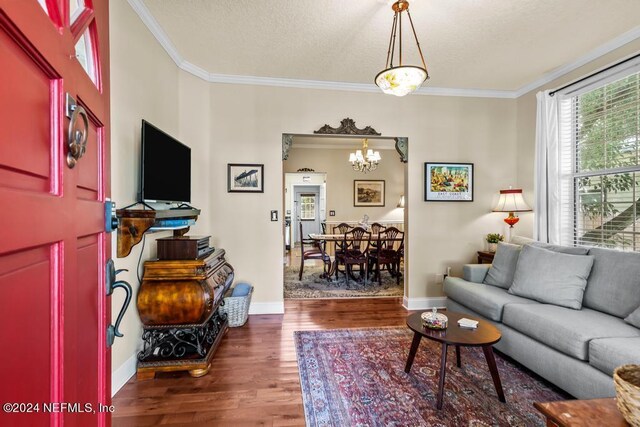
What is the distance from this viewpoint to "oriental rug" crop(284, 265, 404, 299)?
173 inches

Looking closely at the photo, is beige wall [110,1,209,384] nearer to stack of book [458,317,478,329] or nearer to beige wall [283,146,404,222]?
stack of book [458,317,478,329]

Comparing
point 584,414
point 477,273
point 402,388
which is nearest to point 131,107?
point 402,388

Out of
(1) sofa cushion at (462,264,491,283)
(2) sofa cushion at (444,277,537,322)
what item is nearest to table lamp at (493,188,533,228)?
(1) sofa cushion at (462,264,491,283)

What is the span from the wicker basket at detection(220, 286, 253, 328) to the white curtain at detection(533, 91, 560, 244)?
3408mm

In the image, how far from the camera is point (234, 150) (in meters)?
3.60

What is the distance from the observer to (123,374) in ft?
7.18

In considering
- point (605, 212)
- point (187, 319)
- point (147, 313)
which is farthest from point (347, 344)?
point (605, 212)

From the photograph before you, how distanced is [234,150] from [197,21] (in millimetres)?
1364

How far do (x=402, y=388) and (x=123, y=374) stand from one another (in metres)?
1.99

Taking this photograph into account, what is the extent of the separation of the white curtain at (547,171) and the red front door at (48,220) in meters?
4.07

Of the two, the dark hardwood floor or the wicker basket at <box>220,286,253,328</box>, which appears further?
the wicker basket at <box>220,286,253,328</box>

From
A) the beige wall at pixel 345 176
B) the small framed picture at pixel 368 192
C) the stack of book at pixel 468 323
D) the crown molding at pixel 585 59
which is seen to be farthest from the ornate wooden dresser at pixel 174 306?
the small framed picture at pixel 368 192

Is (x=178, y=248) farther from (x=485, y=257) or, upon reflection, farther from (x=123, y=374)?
(x=485, y=257)

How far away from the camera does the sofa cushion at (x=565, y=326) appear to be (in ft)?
6.23
